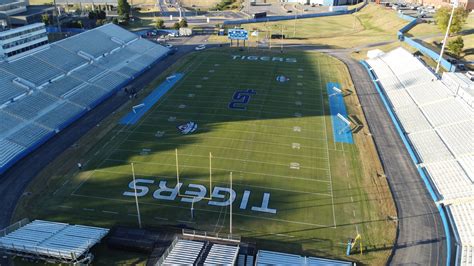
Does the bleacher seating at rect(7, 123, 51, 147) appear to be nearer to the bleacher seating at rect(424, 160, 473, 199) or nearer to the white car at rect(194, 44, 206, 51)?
the bleacher seating at rect(424, 160, 473, 199)

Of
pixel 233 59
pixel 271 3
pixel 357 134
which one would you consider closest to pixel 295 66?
pixel 233 59

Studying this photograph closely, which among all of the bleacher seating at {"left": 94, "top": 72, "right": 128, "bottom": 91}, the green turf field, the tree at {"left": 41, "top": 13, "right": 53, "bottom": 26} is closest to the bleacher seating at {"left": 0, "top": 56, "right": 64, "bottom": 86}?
the bleacher seating at {"left": 94, "top": 72, "right": 128, "bottom": 91}

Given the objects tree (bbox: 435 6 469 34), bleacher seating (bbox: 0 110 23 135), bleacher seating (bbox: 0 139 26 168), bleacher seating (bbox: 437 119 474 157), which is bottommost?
bleacher seating (bbox: 0 139 26 168)

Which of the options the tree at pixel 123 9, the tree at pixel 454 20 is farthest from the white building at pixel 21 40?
the tree at pixel 454 20

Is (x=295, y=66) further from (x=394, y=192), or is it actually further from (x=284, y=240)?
(x=284, y=240)

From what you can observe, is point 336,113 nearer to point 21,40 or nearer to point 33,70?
point 33,70

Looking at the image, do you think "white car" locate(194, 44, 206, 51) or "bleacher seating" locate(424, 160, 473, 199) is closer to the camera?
"bleacher seating" locate(424, 160, 473, 199)

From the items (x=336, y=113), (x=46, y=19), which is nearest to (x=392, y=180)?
(x=336, y=113)
